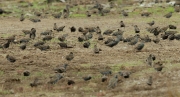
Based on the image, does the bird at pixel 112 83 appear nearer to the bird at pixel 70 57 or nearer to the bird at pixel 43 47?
the bird at pixel 70 57

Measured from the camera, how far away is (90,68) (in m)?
24.6

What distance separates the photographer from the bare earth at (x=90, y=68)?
20.9 meters

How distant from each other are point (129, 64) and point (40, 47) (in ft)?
17.8

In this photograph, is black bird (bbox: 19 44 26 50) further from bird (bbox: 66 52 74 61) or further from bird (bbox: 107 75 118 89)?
bird (bbox: 107 75 118 89)

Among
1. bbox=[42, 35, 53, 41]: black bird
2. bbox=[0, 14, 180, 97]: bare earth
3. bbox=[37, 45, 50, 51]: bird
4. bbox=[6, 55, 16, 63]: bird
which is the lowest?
bbox=[0, 14, 180, 97]: bare earth

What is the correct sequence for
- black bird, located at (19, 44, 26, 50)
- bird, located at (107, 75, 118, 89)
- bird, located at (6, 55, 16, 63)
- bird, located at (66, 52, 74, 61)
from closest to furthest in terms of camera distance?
bird, located at (107, 75, 118, 89) → bird, located at (6, 55, 16, 63) → bird, located at (66, 52, 74, 61) → black bird, located at (19, 44, 26, 50)

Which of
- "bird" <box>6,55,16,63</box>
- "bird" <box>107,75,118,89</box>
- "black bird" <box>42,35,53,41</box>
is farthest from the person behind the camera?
"black bird" <box>42,35,53,41</box>

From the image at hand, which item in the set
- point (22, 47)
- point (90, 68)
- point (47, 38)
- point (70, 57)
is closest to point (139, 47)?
point (70, 57)

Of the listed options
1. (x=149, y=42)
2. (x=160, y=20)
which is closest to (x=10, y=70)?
(x=149, y=42)

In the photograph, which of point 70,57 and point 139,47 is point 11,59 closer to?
point 70,57

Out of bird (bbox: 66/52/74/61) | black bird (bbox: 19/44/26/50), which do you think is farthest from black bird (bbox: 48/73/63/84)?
black bird (bbox: 19/44/26/50)

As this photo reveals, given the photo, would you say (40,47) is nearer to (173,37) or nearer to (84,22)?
(173,37)

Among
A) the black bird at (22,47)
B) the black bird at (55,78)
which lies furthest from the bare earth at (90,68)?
the black bird at (22,47)

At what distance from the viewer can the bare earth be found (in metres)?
20.9
